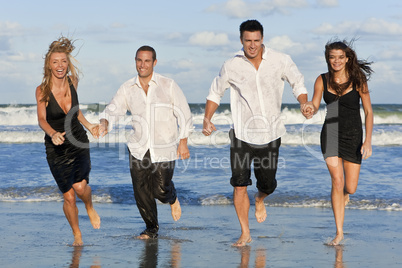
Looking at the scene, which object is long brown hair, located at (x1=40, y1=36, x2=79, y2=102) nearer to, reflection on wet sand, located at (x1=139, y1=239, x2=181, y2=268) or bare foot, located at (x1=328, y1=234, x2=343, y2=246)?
reflection on wet sand, located at (x1=139, y1=239, x2=181, y2=268)

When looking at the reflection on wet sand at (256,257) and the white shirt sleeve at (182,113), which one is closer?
the reflection on wet sand at (256,257)

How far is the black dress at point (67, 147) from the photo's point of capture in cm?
610

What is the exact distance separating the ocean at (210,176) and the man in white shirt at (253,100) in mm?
3088

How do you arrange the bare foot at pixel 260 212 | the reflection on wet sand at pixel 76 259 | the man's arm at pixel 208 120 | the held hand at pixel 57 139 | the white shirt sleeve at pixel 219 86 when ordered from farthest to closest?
the bare foot at pixel 260 212, the white shirt sleeve at pixel 219 86, the man's arm at pixel 208 120, the held hand at pixel 57 139, the reflection on wet sand at pixel 76 259

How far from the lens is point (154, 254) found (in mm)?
5859

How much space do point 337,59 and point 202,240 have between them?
8.31ft

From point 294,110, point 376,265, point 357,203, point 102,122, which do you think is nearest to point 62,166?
point 102,122

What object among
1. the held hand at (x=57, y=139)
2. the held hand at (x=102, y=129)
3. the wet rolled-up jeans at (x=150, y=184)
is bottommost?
the wet rolled-up jeans at (x=150, y=184)

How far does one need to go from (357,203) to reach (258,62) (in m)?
4.05

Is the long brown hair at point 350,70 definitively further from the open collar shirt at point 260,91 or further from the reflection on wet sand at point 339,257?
the reflection on wet sand at point 339,257

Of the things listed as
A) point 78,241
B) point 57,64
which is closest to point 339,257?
point 78,241

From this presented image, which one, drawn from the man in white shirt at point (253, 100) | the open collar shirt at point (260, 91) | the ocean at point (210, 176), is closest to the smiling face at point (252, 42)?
the man in white shirt at point (253, 100)

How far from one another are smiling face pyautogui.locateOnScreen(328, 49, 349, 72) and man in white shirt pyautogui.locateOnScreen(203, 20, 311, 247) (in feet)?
1.33

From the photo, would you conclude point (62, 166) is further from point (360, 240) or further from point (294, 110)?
point (294, 110)
